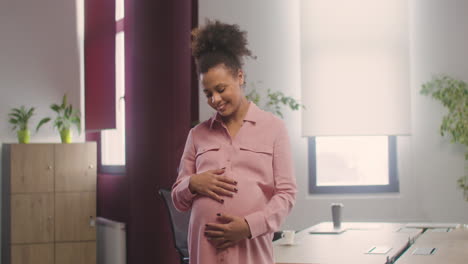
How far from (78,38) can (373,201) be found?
11.4 ft

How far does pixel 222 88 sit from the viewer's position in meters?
1.73

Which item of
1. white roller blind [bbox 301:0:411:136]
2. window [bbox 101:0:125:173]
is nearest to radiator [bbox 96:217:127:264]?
window [bbox 101:0:125:173]

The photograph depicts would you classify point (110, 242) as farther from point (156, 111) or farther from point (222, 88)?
point (222, 88)

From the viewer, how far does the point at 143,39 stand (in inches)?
205

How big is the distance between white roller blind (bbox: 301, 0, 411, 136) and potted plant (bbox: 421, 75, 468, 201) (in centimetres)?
35

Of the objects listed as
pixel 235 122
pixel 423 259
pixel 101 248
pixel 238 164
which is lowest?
pixel 101 248

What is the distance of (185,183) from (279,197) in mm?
270

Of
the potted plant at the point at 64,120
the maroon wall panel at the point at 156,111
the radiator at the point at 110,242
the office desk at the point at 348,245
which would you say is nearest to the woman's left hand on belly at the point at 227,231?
the office desk at the point at 348,245

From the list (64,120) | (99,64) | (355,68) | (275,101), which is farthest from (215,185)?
(99,64)

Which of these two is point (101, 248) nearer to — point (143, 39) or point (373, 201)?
point (143, 39)

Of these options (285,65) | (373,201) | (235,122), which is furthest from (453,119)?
(235,122)

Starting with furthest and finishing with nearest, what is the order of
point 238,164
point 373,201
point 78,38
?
point 78,38, point 373,201, point 238,164

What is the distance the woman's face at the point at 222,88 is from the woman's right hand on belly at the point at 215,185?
180 mm

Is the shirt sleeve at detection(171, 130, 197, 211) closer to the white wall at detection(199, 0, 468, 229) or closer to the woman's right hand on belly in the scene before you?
the woman's right hand on belly
